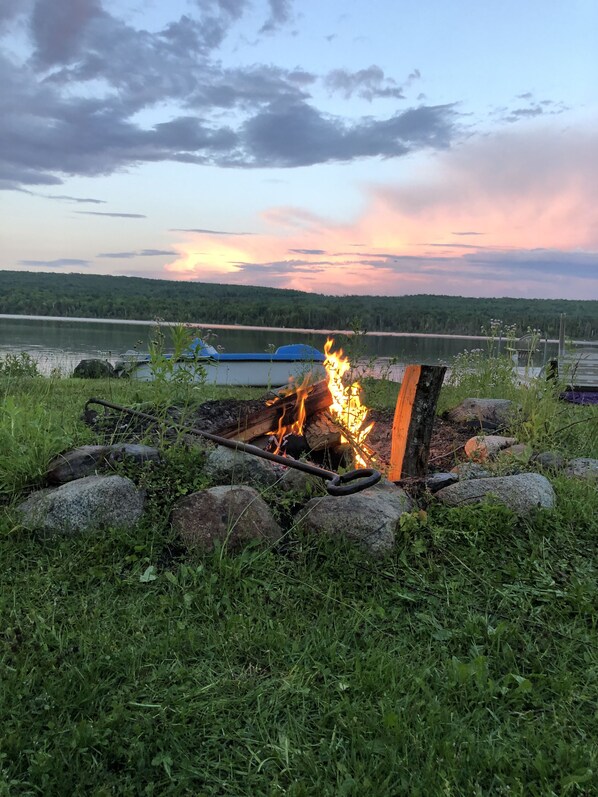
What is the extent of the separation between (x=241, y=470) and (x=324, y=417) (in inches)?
59.0

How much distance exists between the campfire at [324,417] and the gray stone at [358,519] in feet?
3.31

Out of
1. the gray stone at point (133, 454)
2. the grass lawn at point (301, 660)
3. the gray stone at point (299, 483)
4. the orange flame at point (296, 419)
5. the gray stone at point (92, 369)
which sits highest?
the orange flame at point (296, 419)

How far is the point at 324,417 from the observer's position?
568 centimetres

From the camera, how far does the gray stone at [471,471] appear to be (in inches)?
195

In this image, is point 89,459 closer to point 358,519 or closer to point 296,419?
point 296,419

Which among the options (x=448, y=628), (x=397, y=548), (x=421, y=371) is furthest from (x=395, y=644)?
(x=421, y=371)

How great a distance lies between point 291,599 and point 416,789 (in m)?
1.33

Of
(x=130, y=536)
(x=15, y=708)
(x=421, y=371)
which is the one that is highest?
(x=421, y=371)

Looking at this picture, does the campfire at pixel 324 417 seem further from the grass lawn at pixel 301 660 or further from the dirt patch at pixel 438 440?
the grass lawn at pixel 301 660

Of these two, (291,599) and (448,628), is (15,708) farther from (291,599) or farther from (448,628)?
(448,628)

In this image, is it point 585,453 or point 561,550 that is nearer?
point 561,550

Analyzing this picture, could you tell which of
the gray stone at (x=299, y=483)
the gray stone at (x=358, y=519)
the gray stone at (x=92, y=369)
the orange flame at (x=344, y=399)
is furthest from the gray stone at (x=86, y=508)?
the gray stone at (x=92, y=369)

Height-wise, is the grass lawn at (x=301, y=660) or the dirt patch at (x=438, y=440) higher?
the dirt patch at (x=438, y=440)

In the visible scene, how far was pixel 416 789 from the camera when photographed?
80.5 inches
